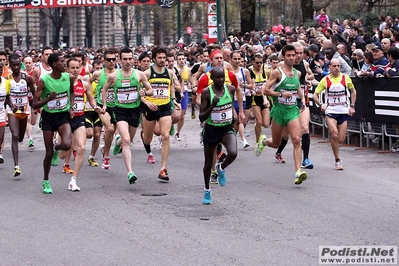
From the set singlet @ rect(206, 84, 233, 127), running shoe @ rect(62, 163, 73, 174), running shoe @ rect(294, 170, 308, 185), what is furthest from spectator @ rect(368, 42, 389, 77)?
singlet @ rect(206, 84, 233, 127)

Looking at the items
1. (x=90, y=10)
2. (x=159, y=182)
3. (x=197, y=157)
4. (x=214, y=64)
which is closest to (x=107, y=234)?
(x=159, y=182)

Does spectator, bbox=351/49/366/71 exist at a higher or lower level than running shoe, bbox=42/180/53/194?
higher

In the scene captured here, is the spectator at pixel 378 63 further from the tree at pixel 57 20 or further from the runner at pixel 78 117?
the tree at pixel 57 20

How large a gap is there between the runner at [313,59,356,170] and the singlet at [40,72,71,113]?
4104mm

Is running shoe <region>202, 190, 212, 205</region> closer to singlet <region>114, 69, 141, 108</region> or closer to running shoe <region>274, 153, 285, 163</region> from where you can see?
singlet <region>114, 69, 141, 108</region>

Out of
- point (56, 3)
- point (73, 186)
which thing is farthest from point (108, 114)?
point (56, 3)

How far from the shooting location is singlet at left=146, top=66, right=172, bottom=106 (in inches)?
551

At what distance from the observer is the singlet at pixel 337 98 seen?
1440 cm

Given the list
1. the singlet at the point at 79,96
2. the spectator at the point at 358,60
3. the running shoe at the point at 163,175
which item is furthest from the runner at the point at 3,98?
the spectator at the point at 358,60

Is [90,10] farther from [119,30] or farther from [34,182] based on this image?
[34,182]

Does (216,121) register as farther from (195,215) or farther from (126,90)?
(126,90)

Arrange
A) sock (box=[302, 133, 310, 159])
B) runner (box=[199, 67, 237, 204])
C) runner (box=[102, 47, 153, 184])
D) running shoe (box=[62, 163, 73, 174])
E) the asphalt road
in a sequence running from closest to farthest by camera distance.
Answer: the asphalt road
runner (box=[199, 67, 237, 204])
runner (box=[102, 47, 153, 184])
sock (box=[302, 133, 310, 159])
running shoe (box=[62, 163, 73, 174])

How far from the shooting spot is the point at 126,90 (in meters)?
13.4

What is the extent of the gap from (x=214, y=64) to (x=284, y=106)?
1.51m
